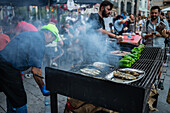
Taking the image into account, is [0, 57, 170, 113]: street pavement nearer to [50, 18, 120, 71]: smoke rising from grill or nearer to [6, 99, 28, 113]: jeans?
[6, 99, 28, 113]: jeans

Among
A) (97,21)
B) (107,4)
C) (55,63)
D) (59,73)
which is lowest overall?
(55,63)

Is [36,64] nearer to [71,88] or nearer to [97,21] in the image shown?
[71,88]

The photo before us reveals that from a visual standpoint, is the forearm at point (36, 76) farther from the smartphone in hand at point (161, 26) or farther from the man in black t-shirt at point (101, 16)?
the smartphone in hand at point (161, 26)

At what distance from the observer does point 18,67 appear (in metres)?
2.32

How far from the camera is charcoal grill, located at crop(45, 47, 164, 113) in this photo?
1667mm

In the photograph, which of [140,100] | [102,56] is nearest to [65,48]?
[102,56]

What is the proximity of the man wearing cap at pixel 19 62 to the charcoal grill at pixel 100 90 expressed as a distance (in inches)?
8.7

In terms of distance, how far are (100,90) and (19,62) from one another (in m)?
1.31

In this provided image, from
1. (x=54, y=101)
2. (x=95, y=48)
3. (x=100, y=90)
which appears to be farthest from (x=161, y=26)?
(x=54, y=101)

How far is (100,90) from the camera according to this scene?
1885mm

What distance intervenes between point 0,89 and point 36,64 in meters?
0.79

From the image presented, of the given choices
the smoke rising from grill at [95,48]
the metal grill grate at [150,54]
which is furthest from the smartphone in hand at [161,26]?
the smoke rising from grill at [95,48]

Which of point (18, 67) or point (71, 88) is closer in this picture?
point (71, 88)

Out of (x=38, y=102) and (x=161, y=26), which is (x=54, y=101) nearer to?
(x=38, y=102)
